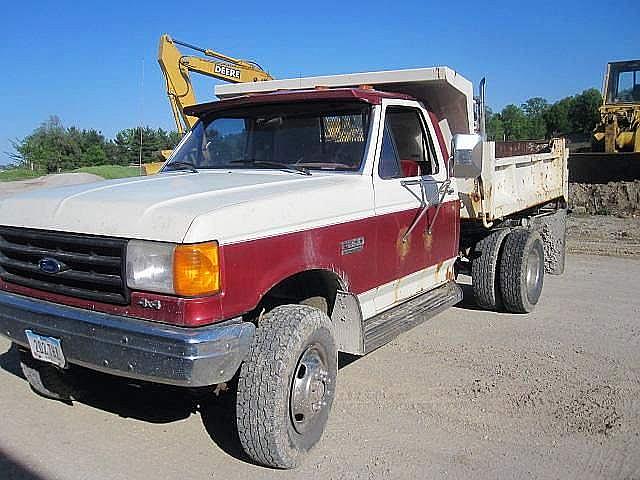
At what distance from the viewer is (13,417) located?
4543 millimetres

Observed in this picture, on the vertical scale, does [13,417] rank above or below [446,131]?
below

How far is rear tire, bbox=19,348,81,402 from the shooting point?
467 centimetres

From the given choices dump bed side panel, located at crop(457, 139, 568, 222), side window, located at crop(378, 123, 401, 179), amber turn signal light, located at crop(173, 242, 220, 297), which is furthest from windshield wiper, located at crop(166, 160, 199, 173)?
dump bed side panel, located at crop(457, 139, 568, 222)

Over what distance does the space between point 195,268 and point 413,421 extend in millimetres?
2026

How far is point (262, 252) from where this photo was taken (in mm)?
3629

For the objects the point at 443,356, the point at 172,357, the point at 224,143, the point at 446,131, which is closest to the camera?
the point at 172,357

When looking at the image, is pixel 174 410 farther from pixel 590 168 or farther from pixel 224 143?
pixel 590 168

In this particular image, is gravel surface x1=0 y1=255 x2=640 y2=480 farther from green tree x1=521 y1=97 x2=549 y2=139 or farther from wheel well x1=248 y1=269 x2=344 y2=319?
green tree x1=521 y1=97 x2=549 y2=139

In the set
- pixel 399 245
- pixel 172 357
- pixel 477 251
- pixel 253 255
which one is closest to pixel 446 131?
pixel 477 251

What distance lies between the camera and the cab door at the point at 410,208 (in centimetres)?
484

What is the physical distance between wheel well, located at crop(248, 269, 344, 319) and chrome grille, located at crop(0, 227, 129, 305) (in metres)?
0.91

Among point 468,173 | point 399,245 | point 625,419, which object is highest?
point 468,173

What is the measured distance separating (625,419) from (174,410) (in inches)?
120

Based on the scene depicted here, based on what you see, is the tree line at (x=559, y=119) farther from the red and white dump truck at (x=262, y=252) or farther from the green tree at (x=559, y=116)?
the red and white dump truck at (x=262, y=252)
